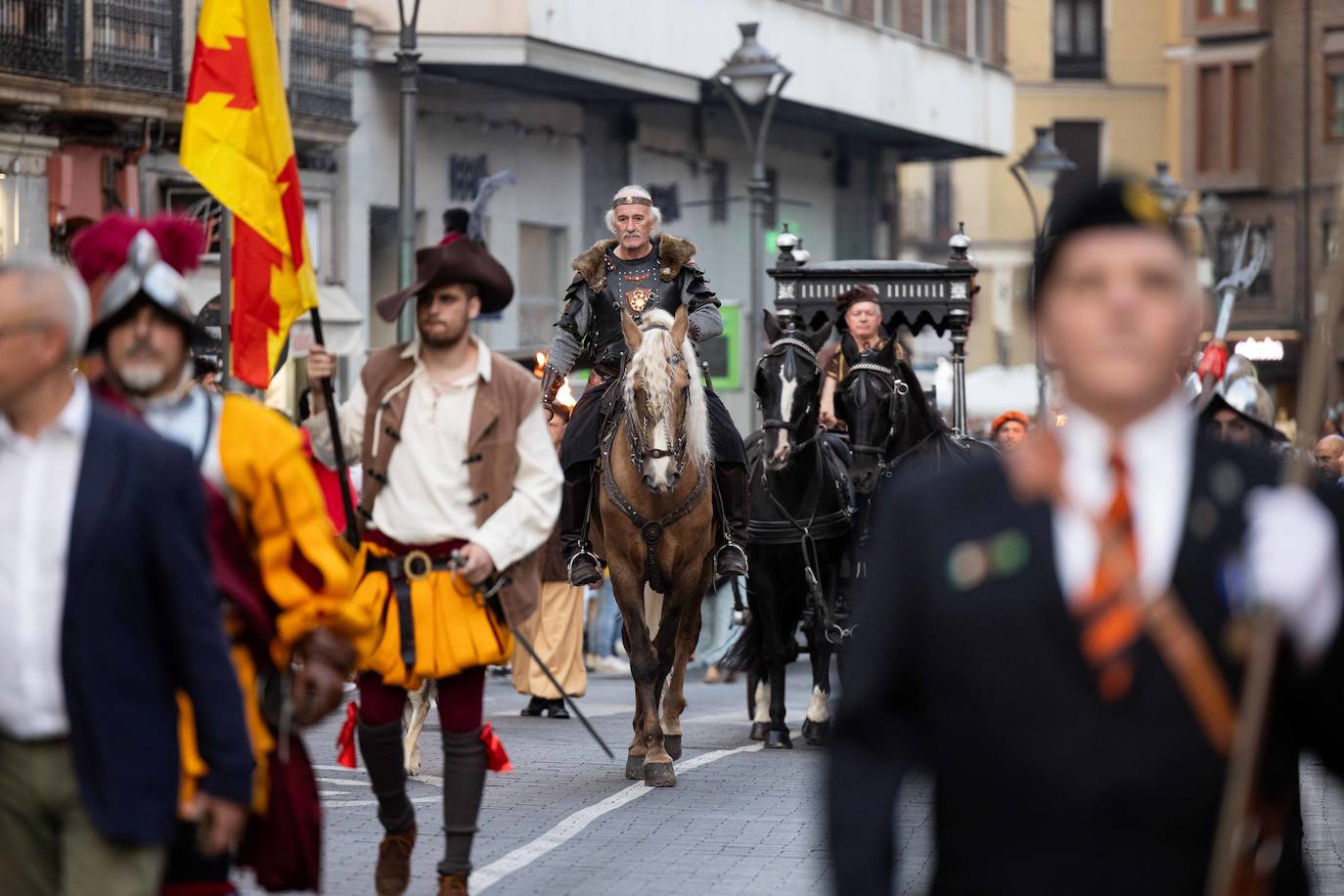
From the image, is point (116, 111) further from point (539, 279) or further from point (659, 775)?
point (659, 775)

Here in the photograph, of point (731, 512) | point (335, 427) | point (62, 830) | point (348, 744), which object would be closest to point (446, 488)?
point (335, 427)

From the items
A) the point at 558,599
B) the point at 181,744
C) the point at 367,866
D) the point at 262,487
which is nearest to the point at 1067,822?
the point at 181,744

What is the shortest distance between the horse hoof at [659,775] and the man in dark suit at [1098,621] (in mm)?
8312

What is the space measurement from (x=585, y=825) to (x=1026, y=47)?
203ft

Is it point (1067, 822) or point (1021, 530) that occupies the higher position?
point (1021, 530)

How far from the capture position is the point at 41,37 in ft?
87.1

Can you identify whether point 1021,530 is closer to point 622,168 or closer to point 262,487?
point 262,487

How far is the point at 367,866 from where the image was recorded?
9.37 m

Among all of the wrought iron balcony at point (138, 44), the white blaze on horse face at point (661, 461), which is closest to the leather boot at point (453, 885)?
the white blaze on horse face at point (661, 461)

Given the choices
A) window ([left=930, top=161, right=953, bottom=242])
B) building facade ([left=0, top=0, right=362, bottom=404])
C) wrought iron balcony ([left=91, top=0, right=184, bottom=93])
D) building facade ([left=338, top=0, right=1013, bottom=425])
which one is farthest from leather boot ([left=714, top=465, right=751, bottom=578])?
window ([left=930, top=161, right=953, bottom=242])

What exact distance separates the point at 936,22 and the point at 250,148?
38439 millimetres

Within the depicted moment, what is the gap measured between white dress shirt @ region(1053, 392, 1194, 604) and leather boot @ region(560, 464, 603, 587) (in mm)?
9262

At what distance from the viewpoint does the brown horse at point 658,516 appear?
1189 cm

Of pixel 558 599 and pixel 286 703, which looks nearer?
pixel 286 703
